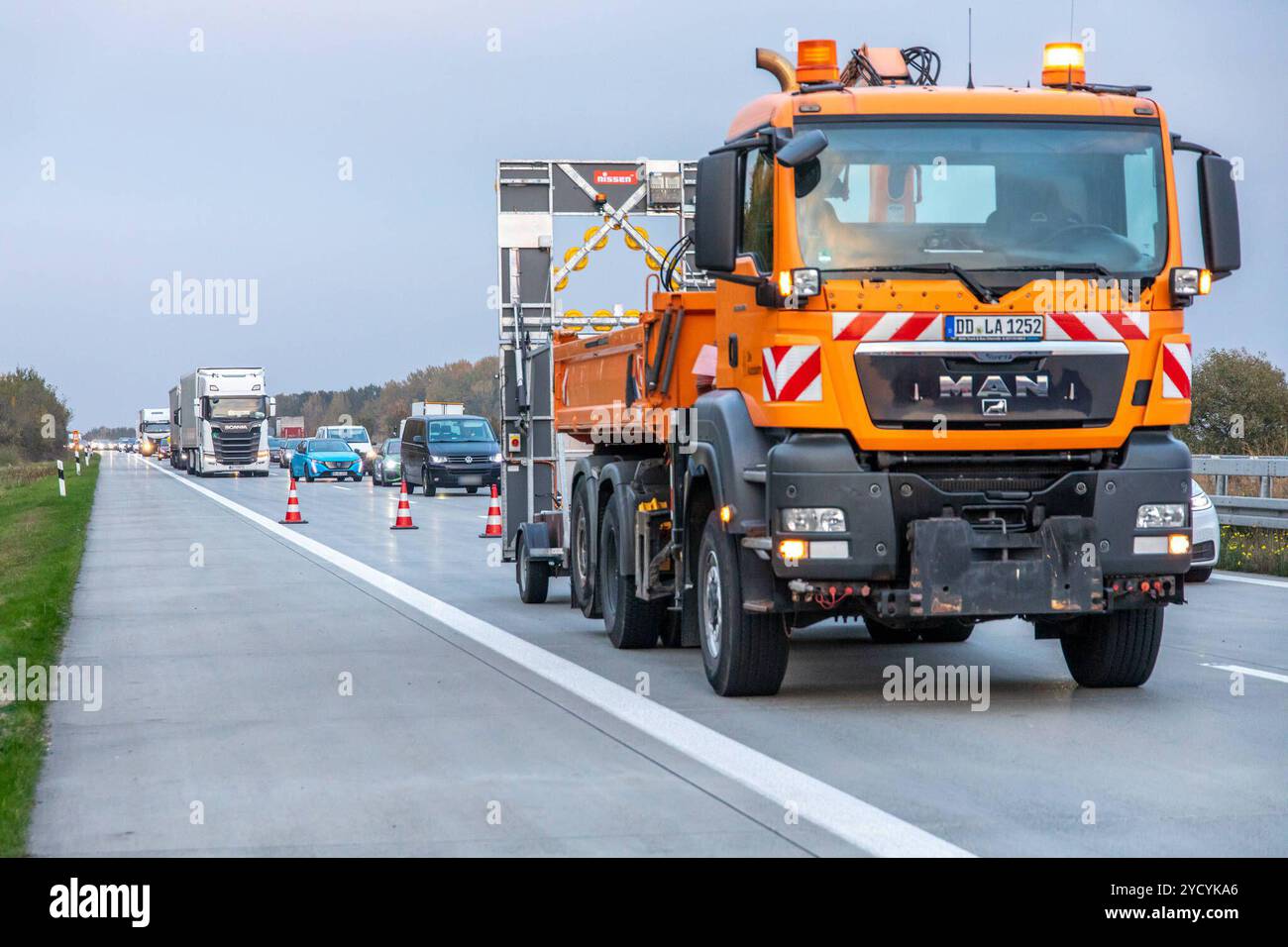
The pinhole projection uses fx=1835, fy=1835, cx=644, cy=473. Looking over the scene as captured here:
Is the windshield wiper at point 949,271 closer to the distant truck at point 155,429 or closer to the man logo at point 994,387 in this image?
the man logo at point 994,387

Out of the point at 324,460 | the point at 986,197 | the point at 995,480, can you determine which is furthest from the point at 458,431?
the point at 995,480

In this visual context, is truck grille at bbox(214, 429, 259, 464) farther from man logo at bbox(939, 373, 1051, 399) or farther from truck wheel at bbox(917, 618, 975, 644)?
man logo at bbox(939, 373, 1051, 399)

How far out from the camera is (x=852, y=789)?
7.56 m

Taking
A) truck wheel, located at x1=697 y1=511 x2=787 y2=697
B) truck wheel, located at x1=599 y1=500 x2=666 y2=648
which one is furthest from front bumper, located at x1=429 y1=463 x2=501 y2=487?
truck wheel, located at x1=697 y1=511 x2=787 y2=697

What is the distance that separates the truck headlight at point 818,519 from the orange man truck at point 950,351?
14mm

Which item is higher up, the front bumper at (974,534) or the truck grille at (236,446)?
the front bumper at (974,534)

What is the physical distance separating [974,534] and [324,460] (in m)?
51.5

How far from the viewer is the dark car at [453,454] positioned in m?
43.6

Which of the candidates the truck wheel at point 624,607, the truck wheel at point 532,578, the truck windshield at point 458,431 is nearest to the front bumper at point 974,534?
the truck wheel at point 624,607

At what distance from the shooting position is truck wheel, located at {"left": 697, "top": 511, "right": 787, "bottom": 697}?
32.8ft

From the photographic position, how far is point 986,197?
9.54m

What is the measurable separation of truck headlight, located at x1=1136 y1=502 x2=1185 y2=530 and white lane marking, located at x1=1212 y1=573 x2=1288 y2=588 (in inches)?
333

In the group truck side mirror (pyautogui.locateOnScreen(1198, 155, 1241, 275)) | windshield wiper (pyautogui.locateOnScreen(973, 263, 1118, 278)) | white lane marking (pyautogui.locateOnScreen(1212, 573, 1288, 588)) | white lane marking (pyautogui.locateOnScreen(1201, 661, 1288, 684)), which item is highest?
truck side mirror (pyautogui.locateOnScreen(1198, 155, 1241, 275))
